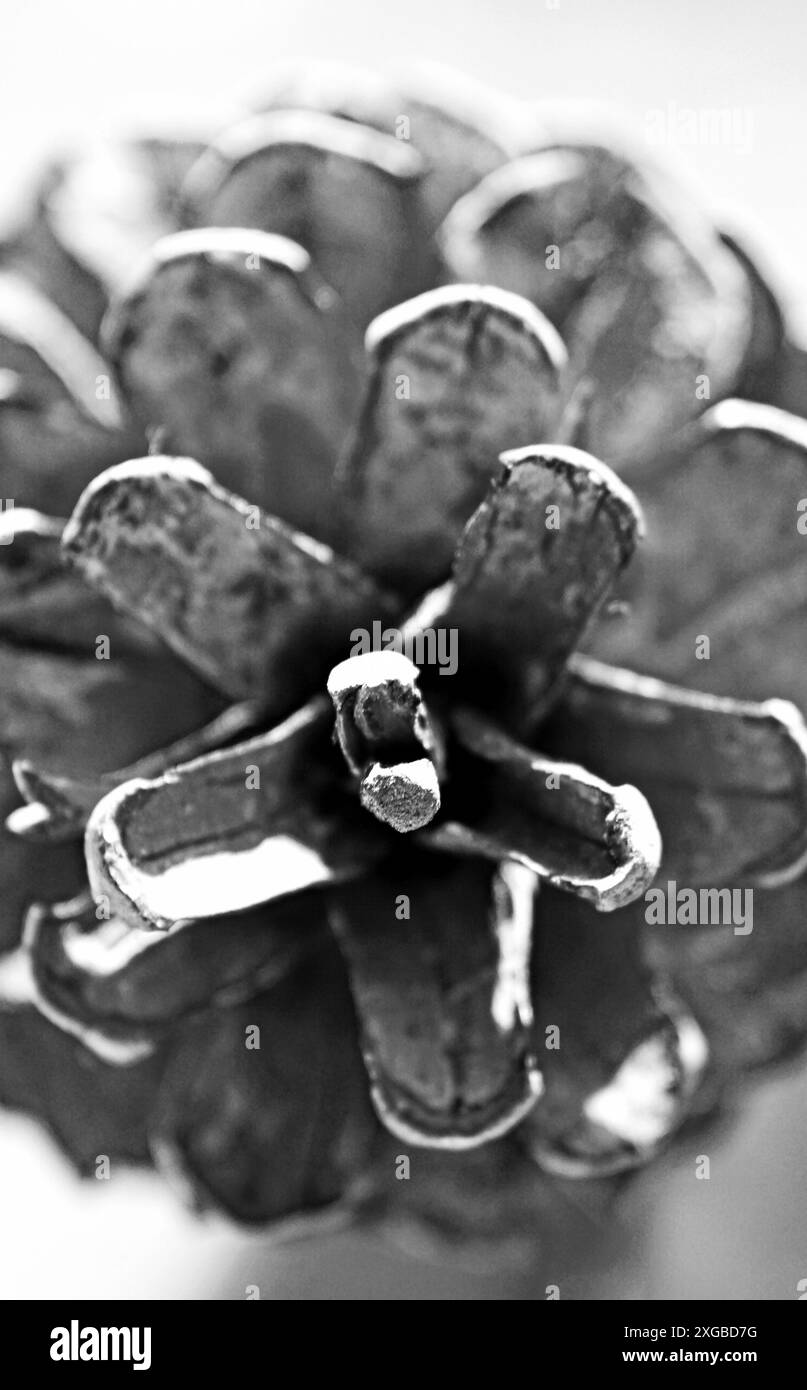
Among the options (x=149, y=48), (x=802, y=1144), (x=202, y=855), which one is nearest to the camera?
(x=202, y=855)

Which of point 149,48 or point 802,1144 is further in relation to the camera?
point 149,48

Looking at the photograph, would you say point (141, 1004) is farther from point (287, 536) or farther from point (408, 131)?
point (408, 131)

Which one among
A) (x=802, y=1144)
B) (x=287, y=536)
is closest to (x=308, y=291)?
(x=287, y=536)

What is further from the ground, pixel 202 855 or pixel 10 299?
pixel 10 299

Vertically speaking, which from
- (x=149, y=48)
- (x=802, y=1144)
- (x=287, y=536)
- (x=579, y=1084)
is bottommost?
(x=802, y=1144)

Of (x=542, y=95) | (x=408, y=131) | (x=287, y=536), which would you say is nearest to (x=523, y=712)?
(x=287, y=536)

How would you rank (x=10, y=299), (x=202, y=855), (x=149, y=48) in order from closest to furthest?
(x=202, y=855)
(x=10, y=299)
(x=149, y=48)
